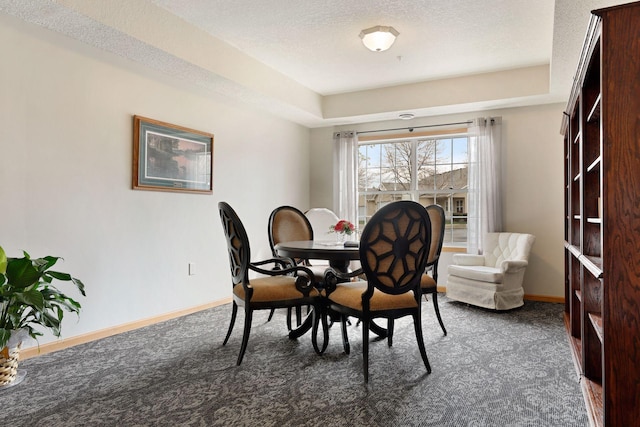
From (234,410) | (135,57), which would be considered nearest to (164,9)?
(135,57)

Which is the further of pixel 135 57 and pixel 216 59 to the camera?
pixel 216 59

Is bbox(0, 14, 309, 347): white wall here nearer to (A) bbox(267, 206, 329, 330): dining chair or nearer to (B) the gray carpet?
(B) the gray carpet

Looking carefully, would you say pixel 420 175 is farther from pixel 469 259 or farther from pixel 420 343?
pixel 420 343

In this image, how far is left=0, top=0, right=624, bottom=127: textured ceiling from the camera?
115 inches

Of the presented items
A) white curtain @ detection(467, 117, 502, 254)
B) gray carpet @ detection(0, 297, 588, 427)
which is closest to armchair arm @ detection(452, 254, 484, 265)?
white curtain @ detection(467, 117, 502, 254)

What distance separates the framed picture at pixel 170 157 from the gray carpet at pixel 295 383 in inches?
51.9

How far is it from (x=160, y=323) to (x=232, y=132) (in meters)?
2.15

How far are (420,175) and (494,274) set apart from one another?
1904mm

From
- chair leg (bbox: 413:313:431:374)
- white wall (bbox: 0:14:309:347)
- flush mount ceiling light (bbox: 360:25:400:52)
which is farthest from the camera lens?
flush mount ceiling light (bbox: 360:25:400:52)

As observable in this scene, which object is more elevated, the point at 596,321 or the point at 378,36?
the point at 378,36

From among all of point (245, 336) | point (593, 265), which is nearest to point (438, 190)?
point (245, 336)

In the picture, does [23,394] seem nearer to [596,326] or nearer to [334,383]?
[334,383]

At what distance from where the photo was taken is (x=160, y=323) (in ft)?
12.1

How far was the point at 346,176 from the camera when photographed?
5.79 m
